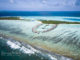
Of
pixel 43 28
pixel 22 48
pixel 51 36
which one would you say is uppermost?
pixel 43 28

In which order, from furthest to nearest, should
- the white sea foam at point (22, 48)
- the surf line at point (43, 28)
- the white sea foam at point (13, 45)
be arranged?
the surf line at point (43, 28) → the white sea foam at point (13, 45) → the white sea foam at point (22, 48)

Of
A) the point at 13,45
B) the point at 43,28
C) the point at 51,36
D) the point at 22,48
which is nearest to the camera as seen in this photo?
the point at 22,48

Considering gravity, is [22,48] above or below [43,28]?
below

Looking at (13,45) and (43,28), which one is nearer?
(13,45)

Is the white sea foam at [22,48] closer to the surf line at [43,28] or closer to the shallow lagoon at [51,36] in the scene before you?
the shallow lagoon at [51,36]

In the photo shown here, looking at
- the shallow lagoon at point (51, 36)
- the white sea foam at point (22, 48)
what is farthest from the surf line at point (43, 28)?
the white sea foam at point (22, 48)

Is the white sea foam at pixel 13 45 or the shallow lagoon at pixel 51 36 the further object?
the white sea foam at pixel 13 45

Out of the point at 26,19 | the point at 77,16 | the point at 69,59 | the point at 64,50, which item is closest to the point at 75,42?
the point at 64,50

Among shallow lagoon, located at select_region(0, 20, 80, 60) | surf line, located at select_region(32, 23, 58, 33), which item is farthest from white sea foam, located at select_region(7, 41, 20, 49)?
surf line, located at select_region(32, 23, 58, 33)

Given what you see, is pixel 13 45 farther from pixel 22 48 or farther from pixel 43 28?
pixel 43 28

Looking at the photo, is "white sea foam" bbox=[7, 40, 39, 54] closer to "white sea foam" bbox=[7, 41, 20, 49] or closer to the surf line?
"white sea foam" bbox=[7, 41, 20, 49]

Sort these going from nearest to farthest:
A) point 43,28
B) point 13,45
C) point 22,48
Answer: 1. point 22,48
2. point 13,45
3. point 43,28

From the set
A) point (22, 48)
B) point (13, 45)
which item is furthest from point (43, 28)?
point (13, 45)

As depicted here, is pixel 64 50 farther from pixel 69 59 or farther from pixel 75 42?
pixel 75 42
